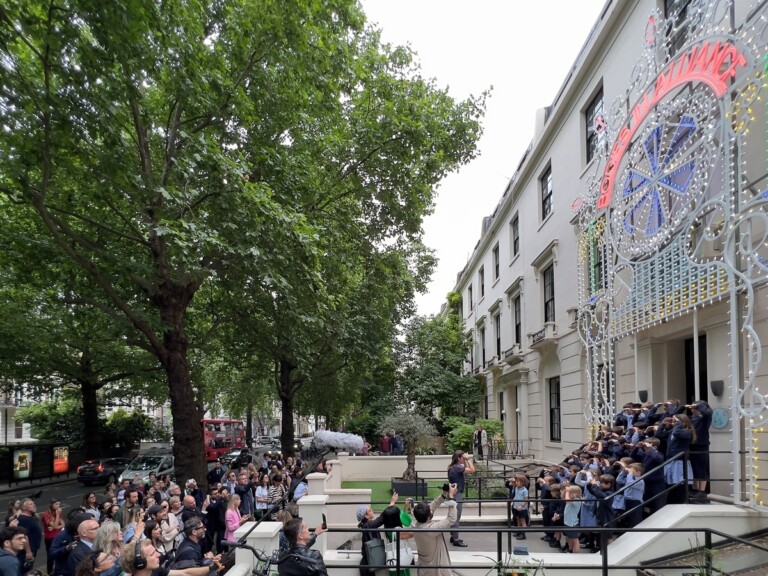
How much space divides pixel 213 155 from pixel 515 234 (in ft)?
60.5

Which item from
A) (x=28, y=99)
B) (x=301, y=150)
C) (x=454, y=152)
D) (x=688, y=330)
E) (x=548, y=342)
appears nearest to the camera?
(x=28, y=99)

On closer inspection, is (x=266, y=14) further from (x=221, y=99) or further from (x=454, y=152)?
(x=454, y=152)

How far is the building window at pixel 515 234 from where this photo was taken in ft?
87.3

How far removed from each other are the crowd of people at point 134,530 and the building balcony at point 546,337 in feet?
31.6

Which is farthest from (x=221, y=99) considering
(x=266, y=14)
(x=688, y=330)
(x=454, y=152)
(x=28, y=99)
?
(x=688, y=330)

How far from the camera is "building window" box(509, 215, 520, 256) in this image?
2662 centimetres

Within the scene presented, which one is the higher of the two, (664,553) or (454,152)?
(454,152)

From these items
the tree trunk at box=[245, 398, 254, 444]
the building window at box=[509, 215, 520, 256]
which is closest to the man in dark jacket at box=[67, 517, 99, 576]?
the building window at box=[509, 215, 520, 256]

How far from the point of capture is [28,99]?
A: 9.60 meters

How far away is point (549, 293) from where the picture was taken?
69.4 feet

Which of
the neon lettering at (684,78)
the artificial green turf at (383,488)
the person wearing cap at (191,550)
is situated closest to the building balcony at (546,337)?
the artificial green turf at (383,488)

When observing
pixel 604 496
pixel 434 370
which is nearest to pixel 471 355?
pixel 434 370

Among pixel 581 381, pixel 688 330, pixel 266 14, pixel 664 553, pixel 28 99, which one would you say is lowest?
pixel 664 553

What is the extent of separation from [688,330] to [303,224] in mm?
8193
